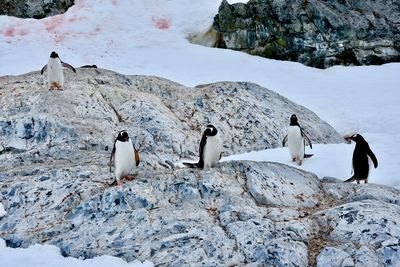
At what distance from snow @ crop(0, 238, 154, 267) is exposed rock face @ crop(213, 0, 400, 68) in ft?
65.1

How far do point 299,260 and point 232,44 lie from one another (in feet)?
67.1

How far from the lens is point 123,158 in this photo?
32.0 feet

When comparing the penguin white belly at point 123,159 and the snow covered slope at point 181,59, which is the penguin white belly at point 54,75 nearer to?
the penguin white belly at point 123,159

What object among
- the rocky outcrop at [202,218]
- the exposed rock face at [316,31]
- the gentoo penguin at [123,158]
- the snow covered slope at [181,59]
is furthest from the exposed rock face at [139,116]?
the exposed rock face at [316,31]

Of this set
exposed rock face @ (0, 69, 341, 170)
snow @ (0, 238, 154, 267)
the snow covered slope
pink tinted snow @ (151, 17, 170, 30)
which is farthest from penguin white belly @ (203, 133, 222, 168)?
pink tinted snow @ (151, 17, 170, 30)

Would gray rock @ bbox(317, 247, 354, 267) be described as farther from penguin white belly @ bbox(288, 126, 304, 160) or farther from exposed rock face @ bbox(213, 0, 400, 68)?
exposed rock face @ bbox(213, 0, 400, 68)

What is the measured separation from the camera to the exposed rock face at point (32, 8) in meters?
30.3

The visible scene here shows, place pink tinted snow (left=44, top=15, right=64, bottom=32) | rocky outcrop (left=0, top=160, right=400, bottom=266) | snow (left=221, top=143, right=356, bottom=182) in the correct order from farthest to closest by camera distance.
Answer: pink tinted snow (left=44, top=15, right=64, bottom=32) → snow (left=221, top=143, right=356, bottom=182) → rocky outcrop (left=0, top=160, right=400, bottom=266)

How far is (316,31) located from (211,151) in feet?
57.5

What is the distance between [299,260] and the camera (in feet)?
25.7

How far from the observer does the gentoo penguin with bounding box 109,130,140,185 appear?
31.7ft

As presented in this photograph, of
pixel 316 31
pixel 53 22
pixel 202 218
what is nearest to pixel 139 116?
pixel 202 218

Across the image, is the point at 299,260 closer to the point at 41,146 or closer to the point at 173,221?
the point at 173,221

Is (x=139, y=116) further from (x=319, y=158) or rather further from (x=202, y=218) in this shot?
(x=202, y=218)
